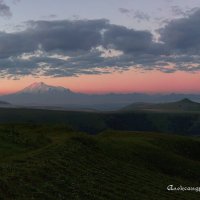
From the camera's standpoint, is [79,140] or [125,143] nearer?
[79,140]

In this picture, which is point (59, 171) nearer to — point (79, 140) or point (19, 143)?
point (19, 143)

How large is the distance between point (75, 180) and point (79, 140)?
23.1 meters

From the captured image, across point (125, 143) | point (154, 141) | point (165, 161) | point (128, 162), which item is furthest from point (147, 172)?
point (154, 141)

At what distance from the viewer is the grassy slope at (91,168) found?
27.4 meters

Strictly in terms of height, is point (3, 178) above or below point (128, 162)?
above

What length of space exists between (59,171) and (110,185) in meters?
5.30

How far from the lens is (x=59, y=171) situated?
33.2 m

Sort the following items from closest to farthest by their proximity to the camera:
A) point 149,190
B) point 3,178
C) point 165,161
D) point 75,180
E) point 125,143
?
point 3,178, point 75,180, point 149,190, point 165,161, point 125,143

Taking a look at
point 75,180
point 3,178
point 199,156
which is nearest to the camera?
point 3,178

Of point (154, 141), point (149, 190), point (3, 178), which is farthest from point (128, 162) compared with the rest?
point (3, 178)

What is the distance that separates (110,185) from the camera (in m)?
34.4

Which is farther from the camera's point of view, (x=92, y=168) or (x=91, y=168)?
(x=92, y=168)

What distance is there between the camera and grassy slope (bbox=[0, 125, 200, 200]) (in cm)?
2741

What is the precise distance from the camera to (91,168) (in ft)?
131
